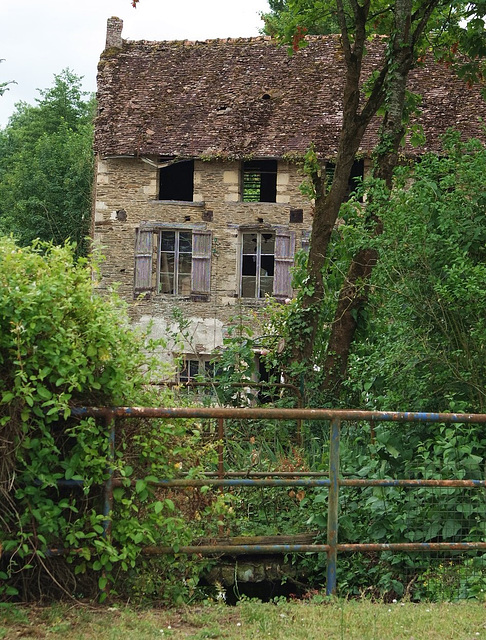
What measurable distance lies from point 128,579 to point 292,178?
1792 centimetres

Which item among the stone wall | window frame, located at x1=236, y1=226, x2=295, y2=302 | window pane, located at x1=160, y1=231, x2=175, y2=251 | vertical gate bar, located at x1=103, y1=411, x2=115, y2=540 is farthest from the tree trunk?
window pane, located at x1=160, y1=231, x2=175, y2=251

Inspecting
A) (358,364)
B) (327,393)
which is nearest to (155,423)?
(358,364)

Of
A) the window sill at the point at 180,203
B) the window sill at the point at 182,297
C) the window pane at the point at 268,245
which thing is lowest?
the window sill at the point at 182,297

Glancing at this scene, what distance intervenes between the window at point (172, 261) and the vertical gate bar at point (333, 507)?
1709cm

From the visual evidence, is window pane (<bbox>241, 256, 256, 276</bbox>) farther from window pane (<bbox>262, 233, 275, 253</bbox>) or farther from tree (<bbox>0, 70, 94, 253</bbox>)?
tree (<bbox>0, 70, 94, 253</bbox>)

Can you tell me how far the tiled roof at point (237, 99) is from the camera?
21984 millimetres

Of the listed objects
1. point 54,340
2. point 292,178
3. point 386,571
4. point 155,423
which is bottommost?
point 386,571

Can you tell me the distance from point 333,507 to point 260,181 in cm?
2015

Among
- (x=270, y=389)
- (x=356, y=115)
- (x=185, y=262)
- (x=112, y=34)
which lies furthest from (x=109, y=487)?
(x=112, y=34)

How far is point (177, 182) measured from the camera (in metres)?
24.6

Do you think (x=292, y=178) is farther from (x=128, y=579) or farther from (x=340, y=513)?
(x=128, y=579)

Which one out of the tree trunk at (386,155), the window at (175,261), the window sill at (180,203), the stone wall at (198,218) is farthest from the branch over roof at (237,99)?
the tree trunk at (386,155)

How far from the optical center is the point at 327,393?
11055 mm

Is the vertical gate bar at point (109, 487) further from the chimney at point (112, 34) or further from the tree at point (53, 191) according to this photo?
the tree at point (53, 191)
